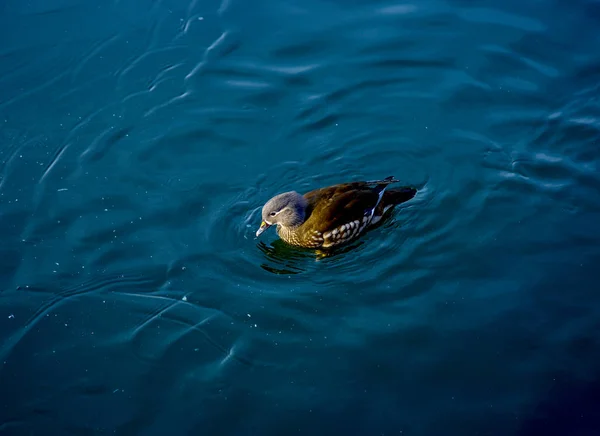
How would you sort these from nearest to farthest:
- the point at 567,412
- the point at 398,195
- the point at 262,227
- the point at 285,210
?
the point at 567,412
the point at 285,210
the point at 262,227
the point at 398,195

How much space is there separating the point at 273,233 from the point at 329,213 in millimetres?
925

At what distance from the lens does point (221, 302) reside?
7941 mm

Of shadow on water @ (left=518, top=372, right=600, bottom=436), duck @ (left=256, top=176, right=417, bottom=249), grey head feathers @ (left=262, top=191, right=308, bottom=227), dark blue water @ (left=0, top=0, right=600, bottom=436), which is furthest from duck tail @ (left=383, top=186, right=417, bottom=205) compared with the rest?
shadow on water @ (left=518, top=372, right=600, bottom=436)

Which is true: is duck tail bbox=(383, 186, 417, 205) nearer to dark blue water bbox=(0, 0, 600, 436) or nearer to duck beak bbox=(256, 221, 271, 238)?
dark blue water bbox=(0, 0, 600, 436)

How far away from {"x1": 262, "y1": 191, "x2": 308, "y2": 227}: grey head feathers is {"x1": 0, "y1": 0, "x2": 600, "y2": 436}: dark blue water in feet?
1.31

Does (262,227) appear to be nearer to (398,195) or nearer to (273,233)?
(273,233)

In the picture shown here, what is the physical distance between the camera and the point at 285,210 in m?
8.59

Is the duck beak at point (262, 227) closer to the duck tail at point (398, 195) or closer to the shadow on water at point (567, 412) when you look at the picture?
the duck tail at point (398, 195)

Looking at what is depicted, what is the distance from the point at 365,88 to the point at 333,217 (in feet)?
9.91

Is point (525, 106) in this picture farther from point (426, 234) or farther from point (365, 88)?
point (426, 234)

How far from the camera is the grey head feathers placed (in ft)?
28.1

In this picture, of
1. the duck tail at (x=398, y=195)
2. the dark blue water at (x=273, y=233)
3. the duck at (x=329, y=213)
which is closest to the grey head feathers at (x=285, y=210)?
the duck at (x=329, y=213)

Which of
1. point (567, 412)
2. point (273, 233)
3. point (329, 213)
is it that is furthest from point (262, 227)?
point (567, 412)

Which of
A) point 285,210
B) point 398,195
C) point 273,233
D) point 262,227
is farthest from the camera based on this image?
point 273,233
